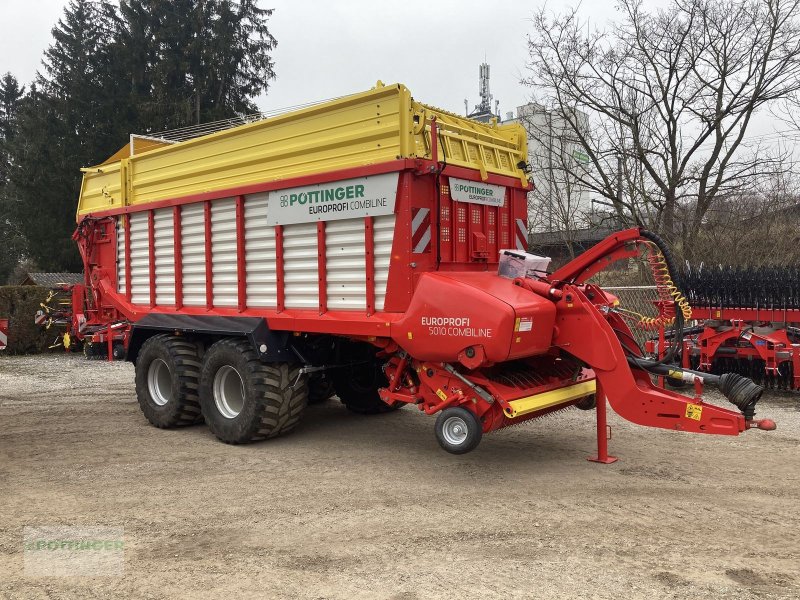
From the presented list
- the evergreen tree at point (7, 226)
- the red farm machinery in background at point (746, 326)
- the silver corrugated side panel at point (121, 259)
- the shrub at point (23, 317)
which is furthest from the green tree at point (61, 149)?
the red farm machinery in background at point (746, 326)

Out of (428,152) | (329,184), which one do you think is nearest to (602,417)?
(428,152)

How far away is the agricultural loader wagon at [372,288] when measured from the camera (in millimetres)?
5113

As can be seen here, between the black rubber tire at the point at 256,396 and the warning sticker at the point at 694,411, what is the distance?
3467 mm

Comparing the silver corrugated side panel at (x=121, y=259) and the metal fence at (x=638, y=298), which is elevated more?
the silver corrugated side panel at (x=121, y=259)

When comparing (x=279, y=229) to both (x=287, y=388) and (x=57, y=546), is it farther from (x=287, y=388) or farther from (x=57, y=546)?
(x=57, y=546)

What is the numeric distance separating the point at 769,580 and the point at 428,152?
3712mm

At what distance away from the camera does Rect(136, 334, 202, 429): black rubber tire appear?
7082 millimetres

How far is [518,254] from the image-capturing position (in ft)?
18.2

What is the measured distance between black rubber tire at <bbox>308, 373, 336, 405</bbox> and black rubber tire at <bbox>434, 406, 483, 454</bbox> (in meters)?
2.34

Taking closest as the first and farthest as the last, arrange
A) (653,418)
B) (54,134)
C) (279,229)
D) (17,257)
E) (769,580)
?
(769,580) < (653,418) < (279,229) < (54,134) < (17,257)

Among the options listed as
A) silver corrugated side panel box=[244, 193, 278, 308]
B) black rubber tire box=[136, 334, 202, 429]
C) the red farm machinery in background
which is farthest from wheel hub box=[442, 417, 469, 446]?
the red farm machinery in background

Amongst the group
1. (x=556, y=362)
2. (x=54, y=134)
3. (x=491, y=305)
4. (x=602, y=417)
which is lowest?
(x=602, y=417)

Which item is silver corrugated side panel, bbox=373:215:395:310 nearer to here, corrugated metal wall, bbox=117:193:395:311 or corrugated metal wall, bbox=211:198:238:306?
corrugated metal wall, bbox=117:193:395:311

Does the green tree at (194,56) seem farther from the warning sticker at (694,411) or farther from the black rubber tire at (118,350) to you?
the warning sticker at (694,411)
